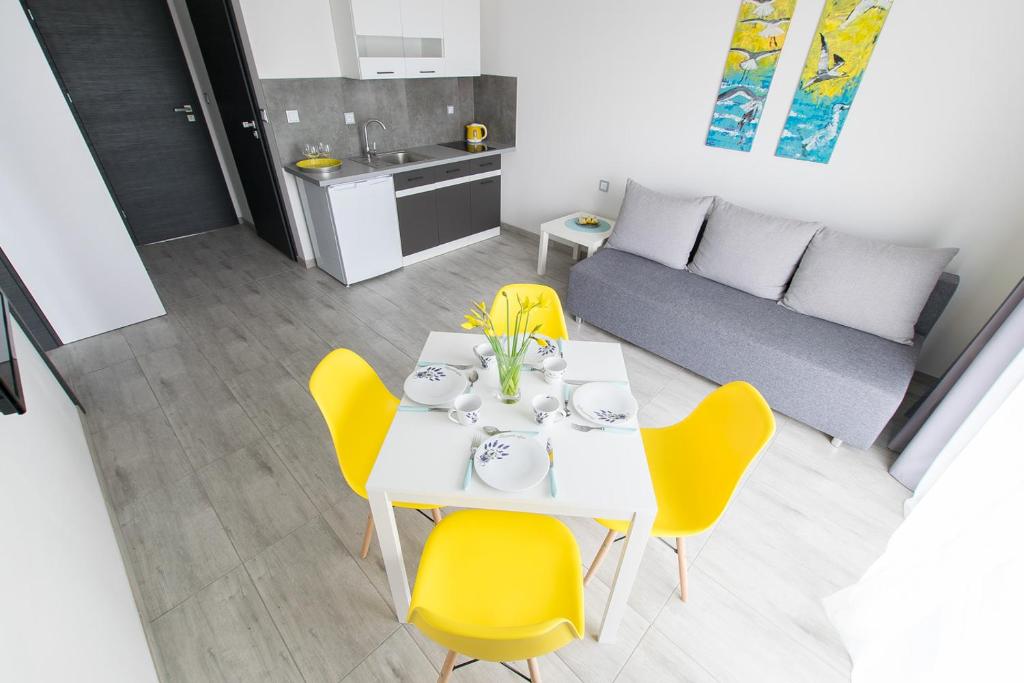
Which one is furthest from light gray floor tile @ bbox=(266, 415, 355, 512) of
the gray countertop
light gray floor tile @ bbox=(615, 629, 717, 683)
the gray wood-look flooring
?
the gray countertop

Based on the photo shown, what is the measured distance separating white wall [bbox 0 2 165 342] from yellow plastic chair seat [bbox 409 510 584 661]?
9.65 ft

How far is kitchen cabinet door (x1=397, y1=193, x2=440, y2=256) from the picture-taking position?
3.60m

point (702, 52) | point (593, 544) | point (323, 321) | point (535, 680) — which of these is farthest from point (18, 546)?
point (702, 52)

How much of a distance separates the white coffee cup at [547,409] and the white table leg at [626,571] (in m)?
0.37

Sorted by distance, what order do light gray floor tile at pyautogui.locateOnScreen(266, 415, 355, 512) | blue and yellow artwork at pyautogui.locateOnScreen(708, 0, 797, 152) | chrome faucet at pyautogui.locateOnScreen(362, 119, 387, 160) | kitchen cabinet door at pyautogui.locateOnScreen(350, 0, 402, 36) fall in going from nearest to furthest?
light gray floor tile at pyautogui.locateOnScreen(266, 415, 355, 512), blue and yellow artwork at pyautogui.locateOnScreen(708, 0, 797, 152), kitchen cabinet door at pyautogui.locateOnScreen(350, 0, 402, 36), chrome faucet at pyautogui.locateOnScreen(362, 119, 387, 160)

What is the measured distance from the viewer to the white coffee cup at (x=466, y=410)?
1.36 metres

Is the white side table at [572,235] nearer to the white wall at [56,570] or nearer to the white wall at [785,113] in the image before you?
the white wall at [785,113]

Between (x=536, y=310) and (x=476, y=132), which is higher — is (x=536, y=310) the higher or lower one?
the lower one

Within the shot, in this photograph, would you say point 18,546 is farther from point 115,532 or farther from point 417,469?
point 115,532

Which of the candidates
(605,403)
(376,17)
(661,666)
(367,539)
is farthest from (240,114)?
(661,666)

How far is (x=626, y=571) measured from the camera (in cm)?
127

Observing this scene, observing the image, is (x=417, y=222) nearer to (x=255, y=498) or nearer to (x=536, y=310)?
(x=536, y=310)

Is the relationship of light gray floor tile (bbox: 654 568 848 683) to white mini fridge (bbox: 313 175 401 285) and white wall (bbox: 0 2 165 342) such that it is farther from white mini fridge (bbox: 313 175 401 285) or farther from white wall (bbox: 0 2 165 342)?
white wall (bbox: 0 2 165 342)

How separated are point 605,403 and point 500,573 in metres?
0.60
